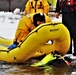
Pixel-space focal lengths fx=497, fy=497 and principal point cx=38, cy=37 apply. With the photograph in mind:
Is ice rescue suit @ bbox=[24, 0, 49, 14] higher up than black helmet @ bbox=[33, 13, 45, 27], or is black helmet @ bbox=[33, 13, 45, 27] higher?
black helmet @ bbox=[33, 13, 45, 27]

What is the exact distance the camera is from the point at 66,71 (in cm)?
931

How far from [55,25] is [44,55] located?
1003 millimetres

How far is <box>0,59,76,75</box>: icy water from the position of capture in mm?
9164

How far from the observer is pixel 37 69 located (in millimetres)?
9539

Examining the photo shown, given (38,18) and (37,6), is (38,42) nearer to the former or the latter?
(38,18)

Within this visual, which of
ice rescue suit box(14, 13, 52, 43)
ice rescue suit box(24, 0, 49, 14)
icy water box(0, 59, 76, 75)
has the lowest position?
icy water box(0, 59, 76, 75)

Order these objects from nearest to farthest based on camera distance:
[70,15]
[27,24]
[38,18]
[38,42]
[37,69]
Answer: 1. [37,69]
2. [38,42]
3. [38,18]
4. [27,24]
5. [70,15]

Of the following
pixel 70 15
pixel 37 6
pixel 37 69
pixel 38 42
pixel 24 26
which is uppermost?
pixel 70 15

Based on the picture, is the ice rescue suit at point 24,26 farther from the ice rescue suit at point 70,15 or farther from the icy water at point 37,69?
the icy water at point 37,69

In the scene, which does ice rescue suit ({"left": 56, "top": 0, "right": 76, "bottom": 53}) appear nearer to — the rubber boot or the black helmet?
the black helmet

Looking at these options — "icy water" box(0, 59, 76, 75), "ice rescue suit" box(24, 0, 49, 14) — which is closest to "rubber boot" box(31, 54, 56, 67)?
"icy water" box(0, 59, 76, 75)

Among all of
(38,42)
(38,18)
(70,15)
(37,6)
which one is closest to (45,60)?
(38,42)

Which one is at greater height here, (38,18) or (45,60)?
(38,18)

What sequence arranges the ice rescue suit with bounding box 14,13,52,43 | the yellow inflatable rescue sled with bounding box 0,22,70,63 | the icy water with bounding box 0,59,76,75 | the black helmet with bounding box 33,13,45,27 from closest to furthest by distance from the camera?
the icy water with bounding box 0,59,76,75
the yellow inflatable rescue sled with bounding box 0,22,70,63
the black helmet with bounding box 33,13,45,27
the ice rescue suit with bounding box 14,13,52,43
